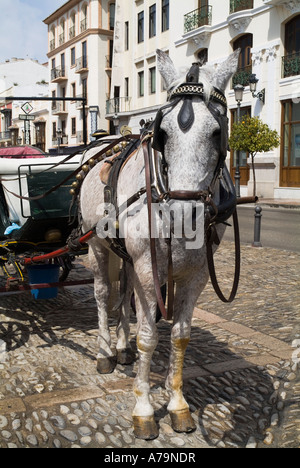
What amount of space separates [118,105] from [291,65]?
62.7 ft

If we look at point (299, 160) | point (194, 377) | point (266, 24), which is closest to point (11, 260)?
point (194, 377)

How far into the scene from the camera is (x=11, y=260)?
557cm

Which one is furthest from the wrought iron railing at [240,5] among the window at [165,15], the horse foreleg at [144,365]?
the horse foreleg at [144,365]

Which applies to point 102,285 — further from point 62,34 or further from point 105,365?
point 62,34

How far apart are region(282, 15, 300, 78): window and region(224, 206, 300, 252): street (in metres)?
8.83

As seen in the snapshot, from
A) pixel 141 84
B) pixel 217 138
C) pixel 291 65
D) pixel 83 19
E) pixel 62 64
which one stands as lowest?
pixel 217 138

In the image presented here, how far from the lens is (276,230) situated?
14641 mm

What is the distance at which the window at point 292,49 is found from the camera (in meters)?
25.0

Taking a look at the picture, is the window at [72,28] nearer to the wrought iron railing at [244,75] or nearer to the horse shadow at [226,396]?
the wrought iron railing at [244,75]

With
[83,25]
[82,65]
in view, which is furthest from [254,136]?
[83,25]

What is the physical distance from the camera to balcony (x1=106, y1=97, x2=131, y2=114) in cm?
4031

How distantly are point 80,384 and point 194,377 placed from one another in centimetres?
99

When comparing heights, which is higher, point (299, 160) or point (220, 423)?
point (299, 160)

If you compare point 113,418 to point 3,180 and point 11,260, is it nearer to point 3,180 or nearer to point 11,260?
point 11,260
